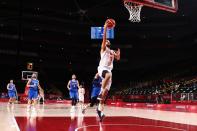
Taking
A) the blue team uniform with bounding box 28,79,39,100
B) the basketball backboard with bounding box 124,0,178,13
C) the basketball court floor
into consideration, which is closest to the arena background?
the blue team uniform with bounding box 28,79,39,100

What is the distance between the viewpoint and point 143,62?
4097cm

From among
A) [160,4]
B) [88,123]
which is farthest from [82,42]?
[88,123]

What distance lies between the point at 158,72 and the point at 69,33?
40.1 ft

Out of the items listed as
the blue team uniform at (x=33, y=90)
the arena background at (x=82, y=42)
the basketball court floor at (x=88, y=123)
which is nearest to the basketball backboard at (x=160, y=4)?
the basketball court floor at (x=88, y=123)

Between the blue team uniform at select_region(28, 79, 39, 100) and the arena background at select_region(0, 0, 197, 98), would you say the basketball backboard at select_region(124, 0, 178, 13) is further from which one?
the arena background at select_region(0, 0, 197, 98)

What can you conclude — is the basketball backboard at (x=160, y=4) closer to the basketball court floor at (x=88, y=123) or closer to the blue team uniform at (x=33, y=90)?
the basketball court floor at (x=88, y=123)

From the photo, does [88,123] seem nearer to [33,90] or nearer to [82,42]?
[33,90]

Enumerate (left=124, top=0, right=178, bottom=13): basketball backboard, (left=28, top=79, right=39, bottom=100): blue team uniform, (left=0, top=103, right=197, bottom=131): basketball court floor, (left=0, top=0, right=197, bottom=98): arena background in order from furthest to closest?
(left=0, top=0, right=197, bottom=98): arena background < (left=28, top=79, right=39, bottom=100): blue team uniform < (left=124, top=0, right=178, bottom=13): basketball backboard < (left=0, top=103, right=197, bottom=131): basketball court floor

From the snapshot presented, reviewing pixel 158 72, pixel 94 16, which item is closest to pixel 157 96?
pixel 158 72

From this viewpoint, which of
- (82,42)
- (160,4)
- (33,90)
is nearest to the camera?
(160,4)

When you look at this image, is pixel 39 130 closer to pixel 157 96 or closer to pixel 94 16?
pixel 157 96

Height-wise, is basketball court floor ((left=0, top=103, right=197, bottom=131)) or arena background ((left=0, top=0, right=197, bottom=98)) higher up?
arena background ((left=0, top=0, right=197, bottom=98))

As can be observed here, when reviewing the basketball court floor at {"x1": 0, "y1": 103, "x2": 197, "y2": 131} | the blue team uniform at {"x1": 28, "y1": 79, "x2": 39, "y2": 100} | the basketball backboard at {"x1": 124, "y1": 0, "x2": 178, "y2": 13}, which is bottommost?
the basketball court floor at {"x1": 0, "y1": 103, "x2": 197, "y2": 131}

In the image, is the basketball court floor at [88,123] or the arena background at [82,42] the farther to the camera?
the arena background at [82,42]
